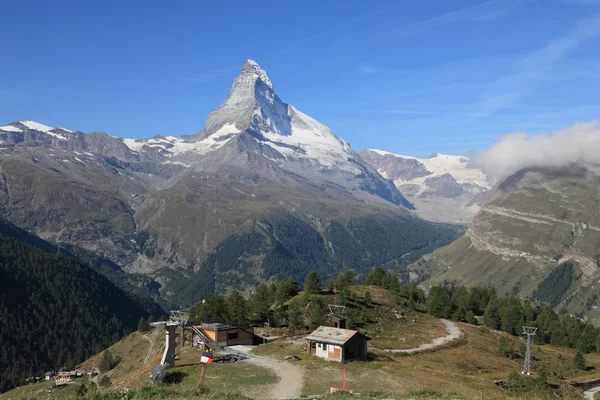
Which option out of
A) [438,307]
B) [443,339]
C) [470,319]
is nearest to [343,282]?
[438,307]

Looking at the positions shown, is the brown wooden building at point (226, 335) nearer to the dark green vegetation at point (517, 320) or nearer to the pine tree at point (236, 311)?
the pine tree at point (236, 311)

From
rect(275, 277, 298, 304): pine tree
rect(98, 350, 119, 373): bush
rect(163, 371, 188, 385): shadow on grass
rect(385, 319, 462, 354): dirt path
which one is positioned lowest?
rect(98, 350, 119, 373): bush

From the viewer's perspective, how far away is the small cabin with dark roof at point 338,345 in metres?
77.0

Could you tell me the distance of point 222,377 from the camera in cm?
6344

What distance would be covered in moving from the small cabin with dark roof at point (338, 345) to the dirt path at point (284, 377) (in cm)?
683

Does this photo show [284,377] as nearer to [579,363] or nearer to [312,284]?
[312,284]

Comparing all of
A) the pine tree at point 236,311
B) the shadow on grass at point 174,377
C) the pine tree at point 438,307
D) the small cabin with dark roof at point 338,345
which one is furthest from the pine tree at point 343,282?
the shadow on grass at point 174,377

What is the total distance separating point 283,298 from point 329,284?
2242 centimetres

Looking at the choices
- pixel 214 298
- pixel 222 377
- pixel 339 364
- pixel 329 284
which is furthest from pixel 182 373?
pixel 329 284

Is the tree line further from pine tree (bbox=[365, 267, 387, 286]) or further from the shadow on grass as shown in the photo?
the shadow on grass

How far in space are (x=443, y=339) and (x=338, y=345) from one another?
4363 cm

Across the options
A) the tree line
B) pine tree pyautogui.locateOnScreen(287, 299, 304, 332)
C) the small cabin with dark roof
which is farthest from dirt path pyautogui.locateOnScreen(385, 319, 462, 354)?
pine tree pyautogui.locateOnScreen(287, 299, 304, 332)

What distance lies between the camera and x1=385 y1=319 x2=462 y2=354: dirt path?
96.5 meters

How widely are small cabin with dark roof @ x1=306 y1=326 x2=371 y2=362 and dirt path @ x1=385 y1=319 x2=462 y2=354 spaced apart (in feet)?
53.5
